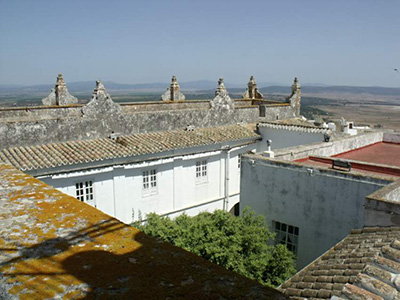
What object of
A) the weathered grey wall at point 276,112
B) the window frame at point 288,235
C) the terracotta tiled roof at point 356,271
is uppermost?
the weathered grey wall at point 276,112

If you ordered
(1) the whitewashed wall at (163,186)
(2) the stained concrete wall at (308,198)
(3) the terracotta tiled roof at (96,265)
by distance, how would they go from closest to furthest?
1. (3) the terracotta tiled roof at (96,265)
2. (2) the stained concrete wall at (308,198)
3. (1) the whitewashed wall at (163,186)

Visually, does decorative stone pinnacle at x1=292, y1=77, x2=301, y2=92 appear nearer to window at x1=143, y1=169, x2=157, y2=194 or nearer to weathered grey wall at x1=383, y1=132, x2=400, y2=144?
weathered grey wall at x1=383, y1=132, x2=400, y2=144

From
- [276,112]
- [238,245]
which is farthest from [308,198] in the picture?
[276,112]

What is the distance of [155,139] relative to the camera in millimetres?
19625

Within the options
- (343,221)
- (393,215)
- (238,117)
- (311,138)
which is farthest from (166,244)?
(238,117)

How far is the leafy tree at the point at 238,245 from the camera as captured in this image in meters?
10.5

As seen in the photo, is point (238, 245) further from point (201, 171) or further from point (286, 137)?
point (286, 137)

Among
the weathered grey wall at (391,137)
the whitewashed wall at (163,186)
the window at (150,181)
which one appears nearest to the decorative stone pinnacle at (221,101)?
the whitewashed wall at (163,186)

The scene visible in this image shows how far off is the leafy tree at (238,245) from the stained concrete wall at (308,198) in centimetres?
98

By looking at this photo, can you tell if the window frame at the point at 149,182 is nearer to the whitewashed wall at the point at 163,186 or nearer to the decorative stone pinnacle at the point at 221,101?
A: the whitewashed wall at the point at 163,186

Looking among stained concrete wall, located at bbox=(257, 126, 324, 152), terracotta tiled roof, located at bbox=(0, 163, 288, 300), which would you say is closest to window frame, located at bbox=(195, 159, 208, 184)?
stained concrete wall, located at bbox=(257, 126, 324, 152)

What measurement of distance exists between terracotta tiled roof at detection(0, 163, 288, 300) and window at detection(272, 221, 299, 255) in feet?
32.2

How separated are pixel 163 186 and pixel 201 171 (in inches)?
110

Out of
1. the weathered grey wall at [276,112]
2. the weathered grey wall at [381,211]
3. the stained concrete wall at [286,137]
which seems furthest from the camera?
the weathered grey wall at [276,112]
